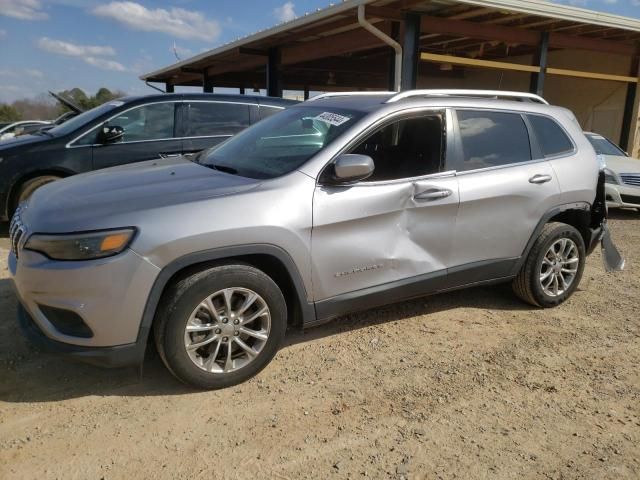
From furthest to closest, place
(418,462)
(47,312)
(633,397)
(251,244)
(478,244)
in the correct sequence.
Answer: (478,244), (633,397), (251,244), (47,312), (418,462)

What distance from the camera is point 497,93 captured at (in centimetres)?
418

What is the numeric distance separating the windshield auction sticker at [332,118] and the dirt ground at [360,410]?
1540 millimetres

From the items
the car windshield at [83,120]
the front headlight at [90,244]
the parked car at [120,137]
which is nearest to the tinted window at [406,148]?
the front headlight at [90,244]

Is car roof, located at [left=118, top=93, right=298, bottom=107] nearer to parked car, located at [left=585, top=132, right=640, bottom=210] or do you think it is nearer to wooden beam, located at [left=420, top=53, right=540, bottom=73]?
wooden beam, located at [left=420, top=53, right=540, bottom=73]

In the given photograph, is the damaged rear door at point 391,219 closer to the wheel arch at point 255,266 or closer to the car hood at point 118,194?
the wheel arch at point 255,266

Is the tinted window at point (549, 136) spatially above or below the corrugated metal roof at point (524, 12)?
below

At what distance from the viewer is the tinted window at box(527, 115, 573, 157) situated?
4.20 meters

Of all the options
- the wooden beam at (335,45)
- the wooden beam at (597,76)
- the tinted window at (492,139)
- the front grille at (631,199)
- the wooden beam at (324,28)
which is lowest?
the front grille at (631,199)

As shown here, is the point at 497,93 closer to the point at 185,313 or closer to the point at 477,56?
the point at 185,313

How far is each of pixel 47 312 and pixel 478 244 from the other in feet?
9.57

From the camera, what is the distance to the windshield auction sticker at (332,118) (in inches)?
136

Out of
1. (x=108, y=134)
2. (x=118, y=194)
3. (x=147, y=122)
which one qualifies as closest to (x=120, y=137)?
(x=108, y=134)

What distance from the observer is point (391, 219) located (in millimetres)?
3352

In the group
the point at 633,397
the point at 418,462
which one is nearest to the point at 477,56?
the point at 633,397
